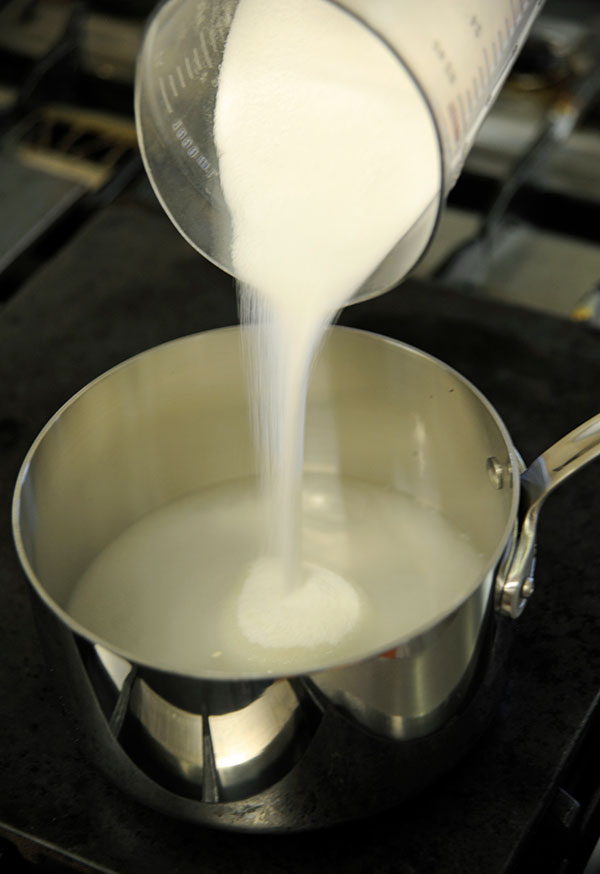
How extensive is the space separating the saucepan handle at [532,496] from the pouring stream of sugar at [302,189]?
16cm

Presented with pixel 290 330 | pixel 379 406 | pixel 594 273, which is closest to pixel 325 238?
pixel 290 330

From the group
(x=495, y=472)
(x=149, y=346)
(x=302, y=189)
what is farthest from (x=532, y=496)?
(x=149, y=346)

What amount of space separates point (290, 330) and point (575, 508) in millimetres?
282

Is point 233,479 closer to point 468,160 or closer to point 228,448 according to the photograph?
point 228,448

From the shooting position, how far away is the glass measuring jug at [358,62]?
1.96ft

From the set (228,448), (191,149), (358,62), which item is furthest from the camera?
(228,448)

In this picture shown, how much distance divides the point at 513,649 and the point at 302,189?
352mm

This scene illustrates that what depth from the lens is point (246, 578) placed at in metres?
0.86

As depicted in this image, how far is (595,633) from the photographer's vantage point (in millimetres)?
797

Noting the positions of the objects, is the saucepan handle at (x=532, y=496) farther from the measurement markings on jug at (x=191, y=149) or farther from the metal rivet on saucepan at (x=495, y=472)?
the measurement markings on jug at (x=191, y=149)

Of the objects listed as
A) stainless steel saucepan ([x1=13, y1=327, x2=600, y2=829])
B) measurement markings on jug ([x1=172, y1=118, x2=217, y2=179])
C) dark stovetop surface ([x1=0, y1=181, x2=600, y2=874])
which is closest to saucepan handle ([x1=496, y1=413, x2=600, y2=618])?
stainless steel saucepan ([x1=13, y1=327, x2=600, y2=829])

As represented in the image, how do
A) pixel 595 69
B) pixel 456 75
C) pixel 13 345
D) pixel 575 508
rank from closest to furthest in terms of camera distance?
pixel 456 75 < pixel 575 508 < pixel 13 345 < pixel 595 69

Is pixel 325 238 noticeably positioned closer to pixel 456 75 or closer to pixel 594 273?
pixel 456 75

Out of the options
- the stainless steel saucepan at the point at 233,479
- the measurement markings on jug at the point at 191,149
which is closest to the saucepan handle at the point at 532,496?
the stainless steel saucepan at the point at 233,479
